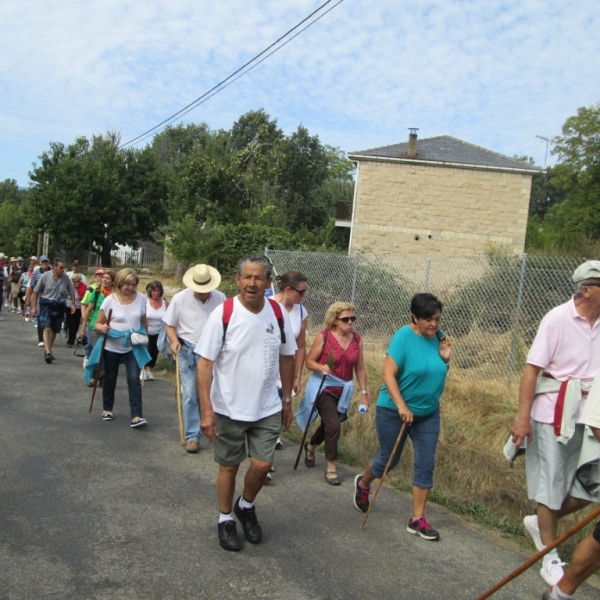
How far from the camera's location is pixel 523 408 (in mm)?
4027

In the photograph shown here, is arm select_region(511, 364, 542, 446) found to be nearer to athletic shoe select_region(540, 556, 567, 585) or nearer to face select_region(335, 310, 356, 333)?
athletic shoe select_region(540, 556, 567, 585)

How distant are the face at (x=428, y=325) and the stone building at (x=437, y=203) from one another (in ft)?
75.4

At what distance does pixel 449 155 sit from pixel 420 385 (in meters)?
25.9

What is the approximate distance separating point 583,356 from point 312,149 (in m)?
60.4

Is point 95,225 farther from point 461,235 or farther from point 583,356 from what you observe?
point 583,356

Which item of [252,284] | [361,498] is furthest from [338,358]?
[252,284]

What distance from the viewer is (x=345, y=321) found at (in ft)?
19.1

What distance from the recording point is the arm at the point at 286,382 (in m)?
4.45

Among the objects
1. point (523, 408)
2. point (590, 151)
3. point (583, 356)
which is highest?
point (590, 151)

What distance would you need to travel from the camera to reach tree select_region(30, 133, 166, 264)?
36.6 m

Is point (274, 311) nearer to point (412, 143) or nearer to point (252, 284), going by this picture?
point (252, 284)

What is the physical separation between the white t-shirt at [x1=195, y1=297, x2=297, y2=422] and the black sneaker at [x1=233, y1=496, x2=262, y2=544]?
68 centimetres

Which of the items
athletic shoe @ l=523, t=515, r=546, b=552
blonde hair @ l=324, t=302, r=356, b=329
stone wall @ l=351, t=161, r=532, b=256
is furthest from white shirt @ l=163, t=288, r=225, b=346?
stone wall @ l=351, t=161, r=532, b=256

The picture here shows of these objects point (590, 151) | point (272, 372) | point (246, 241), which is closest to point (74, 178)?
point (246, 241)
